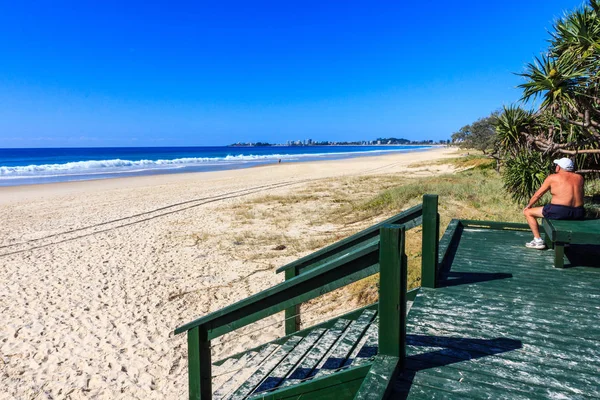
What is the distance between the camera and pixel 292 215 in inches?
466

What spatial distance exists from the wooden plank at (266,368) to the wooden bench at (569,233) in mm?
2751

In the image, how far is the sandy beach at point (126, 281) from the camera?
4.22 m

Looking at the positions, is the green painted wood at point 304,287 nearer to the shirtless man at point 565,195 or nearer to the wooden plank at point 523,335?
the wooden plank at point 523,335

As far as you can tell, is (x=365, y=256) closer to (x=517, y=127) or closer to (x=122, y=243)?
(x=517, y=127)

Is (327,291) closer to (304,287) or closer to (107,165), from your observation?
(304,287)

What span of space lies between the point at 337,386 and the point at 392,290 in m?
0.67

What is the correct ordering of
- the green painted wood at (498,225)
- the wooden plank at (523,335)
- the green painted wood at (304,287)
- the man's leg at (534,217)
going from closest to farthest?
1. the green painted wood at (304,287)
2. the wooden plank at (523,335)
3. the man's leg at (534,217)
4. the green painted wood at (498,225)

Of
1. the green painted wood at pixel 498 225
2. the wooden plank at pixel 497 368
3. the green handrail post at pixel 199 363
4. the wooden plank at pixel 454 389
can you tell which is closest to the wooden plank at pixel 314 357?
the green handrail post at pixel 199 363

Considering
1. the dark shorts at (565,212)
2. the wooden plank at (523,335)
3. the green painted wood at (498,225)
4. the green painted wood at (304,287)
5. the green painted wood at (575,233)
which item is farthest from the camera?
the green painted wood at (498,225)

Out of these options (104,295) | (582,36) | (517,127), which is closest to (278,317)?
(104,295)

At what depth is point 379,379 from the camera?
2.07 meters

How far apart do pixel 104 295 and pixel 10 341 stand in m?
1.48

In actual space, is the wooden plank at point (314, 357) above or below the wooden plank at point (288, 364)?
above

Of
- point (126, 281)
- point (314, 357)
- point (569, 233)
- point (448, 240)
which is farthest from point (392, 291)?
point (126, 281)
